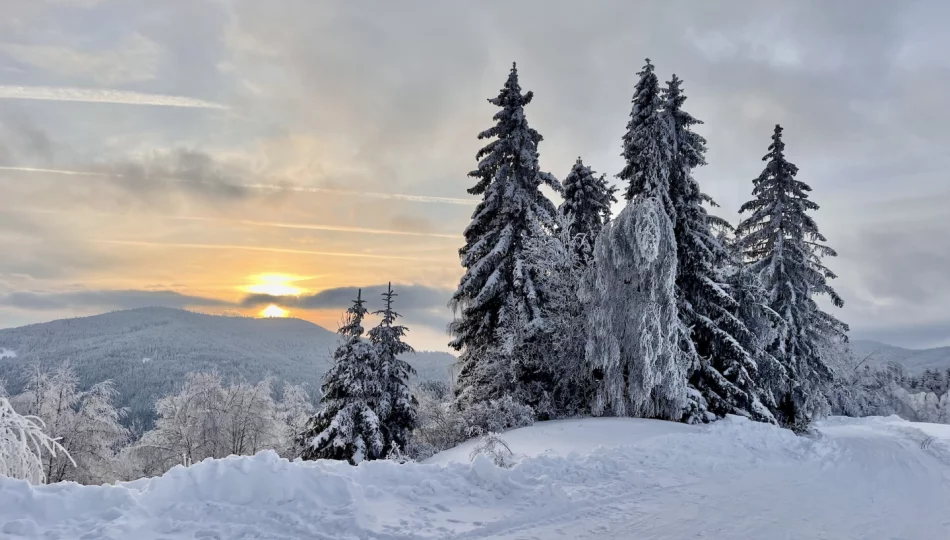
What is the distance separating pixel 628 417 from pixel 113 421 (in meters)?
31.4

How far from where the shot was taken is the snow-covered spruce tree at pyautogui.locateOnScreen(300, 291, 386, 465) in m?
17.1

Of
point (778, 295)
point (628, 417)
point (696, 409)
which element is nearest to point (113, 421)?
point (628, 417)

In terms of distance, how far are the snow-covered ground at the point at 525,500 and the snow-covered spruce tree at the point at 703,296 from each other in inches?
170

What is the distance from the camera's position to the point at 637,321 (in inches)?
591

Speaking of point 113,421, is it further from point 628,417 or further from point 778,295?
point 778,295

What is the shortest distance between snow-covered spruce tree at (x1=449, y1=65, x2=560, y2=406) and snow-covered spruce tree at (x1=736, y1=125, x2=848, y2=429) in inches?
382

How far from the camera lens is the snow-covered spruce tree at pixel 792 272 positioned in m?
19.6

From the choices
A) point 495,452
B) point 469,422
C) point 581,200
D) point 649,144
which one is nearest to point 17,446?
point 495,452

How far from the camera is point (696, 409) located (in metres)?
14.4

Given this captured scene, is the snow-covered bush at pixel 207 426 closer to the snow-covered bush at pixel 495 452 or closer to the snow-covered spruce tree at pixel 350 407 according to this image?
the snow-covered spruce tree at pixel 350 407

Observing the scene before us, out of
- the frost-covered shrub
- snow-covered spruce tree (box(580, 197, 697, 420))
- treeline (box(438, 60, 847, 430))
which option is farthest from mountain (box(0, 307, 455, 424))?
snow-covered spruce tree (box(580, 197, 697, 420))

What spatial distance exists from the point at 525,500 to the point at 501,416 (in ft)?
24.7

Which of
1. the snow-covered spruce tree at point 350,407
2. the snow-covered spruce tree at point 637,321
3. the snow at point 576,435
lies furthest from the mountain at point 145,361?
the snow at point 576,435

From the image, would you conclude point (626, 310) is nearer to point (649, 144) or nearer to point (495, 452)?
point (649, 144)
